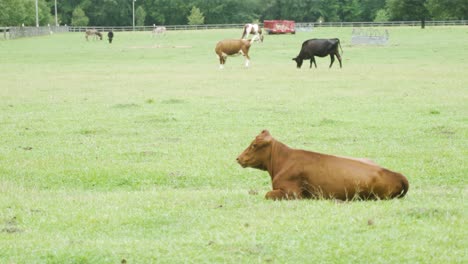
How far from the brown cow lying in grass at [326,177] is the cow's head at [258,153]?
11mm

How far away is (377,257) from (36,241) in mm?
2838

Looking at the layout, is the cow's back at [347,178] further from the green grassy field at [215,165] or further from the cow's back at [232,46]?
the cow's back at [232,46]

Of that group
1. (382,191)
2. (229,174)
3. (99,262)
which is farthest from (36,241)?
(229,174)

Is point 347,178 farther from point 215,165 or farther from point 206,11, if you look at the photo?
point 206,11

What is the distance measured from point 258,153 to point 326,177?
2.74 ft

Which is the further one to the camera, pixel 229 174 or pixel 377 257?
pixel 229 174

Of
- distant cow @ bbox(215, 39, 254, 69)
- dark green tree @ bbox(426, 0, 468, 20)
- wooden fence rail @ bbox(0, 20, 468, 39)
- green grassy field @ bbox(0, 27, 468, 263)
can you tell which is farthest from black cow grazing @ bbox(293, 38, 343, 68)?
dark green tree @ bbox(426, 0, 468, 20)

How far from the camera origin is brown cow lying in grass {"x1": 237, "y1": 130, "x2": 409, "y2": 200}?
8.15m

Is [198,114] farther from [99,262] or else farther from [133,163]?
[99,262]

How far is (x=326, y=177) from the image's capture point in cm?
826

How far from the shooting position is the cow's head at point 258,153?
8.66m

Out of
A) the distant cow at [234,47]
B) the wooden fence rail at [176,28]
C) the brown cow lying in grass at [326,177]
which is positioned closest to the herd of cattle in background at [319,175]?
the brown cow lying in grass at [326,177]

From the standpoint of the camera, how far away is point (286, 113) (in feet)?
61.9

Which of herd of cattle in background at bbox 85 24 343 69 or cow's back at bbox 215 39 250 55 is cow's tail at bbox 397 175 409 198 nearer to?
herd of cattle in background at bbox 85 24 343 69
